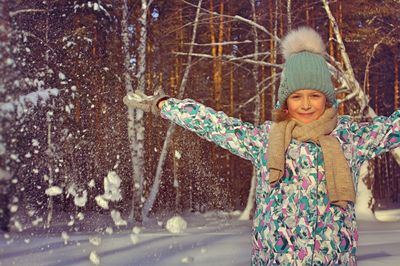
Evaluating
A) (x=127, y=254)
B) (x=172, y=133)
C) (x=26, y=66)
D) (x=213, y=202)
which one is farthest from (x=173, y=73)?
(x=127, y=254)

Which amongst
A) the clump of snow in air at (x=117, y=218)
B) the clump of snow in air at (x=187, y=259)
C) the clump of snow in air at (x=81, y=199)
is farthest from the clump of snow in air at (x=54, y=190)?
the clump of snow in air at (x=187, y=259)

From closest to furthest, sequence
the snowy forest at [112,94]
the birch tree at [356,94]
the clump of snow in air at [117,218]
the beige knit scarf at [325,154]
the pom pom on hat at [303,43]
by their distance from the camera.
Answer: the beige knit scarf at [325,154], the pom pom on hat at [303,43], the snowy forest at [112,94], the birch tree at [356,94], the clump of snow in air at [117,218]

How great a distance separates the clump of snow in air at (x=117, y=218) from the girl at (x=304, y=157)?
11825 millimetres

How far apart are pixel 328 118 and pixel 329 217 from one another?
42 centimetres

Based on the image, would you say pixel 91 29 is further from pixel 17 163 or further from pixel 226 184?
Result: pixel 226 184

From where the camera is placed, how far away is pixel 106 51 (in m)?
15.5

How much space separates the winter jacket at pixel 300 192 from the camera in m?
2.49

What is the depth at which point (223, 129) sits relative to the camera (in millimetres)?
2607

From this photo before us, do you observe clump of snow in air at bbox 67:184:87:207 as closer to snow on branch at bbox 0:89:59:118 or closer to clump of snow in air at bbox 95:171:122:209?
clump of snow in air at bbox 95:171:122:209

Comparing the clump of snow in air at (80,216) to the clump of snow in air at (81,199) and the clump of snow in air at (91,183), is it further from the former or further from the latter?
the clump of snow in air at (91,183)

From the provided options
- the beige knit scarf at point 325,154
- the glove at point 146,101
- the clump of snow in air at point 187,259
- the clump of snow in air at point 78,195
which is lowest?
the clump of snow in air at point 187,259

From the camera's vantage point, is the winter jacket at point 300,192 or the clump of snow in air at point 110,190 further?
the clump of snow in air at point 110,190

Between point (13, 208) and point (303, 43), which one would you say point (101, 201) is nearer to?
point (13, 208)

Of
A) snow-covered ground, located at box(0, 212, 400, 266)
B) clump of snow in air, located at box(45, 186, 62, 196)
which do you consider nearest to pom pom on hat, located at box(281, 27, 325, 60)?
snow-covered ground, located at box(0, 212, 400, 266)
